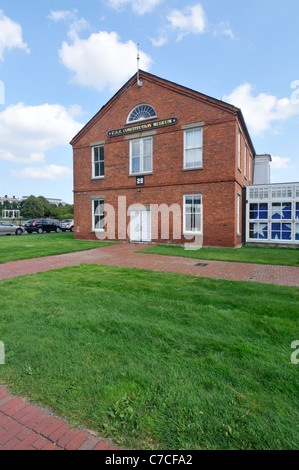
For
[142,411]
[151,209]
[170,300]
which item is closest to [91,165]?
[151,209]

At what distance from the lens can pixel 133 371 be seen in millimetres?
2869

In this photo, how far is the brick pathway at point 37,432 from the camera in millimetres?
2055

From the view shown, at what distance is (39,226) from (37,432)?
2790cm

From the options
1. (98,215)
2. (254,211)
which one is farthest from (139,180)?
(254,211)

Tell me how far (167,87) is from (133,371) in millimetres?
16095

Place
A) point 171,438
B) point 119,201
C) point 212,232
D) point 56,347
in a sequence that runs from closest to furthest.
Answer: point 171,438, point 56,347, point 212,232, point 119,201

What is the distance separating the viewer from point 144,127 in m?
16.1

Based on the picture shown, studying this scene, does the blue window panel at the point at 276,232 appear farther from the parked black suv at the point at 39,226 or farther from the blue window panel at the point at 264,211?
the parked black suv at the point at 39,226

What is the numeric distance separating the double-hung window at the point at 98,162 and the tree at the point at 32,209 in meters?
58.7

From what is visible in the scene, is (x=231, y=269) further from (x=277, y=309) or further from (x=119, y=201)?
(x=119, y=201)

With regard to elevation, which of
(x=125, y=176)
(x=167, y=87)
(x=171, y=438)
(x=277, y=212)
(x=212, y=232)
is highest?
(x=167, y=87)

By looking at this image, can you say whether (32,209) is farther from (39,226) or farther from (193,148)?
(193,148)

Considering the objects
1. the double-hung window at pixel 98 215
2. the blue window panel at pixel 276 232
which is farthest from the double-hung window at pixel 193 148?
the double-hung window at pixel 98 215

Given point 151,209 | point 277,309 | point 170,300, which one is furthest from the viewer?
point 151,209
